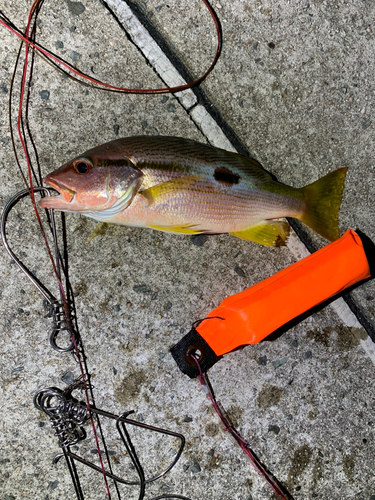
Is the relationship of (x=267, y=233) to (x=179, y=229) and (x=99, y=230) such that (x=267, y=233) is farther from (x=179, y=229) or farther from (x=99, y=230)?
(x=99, y=230)

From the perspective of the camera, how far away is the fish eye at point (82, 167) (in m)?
2.27

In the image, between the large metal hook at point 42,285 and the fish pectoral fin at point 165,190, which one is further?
the large metal hook at point 42,285

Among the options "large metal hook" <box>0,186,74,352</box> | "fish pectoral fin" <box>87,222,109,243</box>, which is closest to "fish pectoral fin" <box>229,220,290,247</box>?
"fish pectoral fin" <box>87,222,109,243</box>

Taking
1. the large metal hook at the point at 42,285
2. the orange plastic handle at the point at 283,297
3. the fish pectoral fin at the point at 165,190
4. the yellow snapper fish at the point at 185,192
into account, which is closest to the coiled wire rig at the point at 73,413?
the large metal hook at the point at 42,285

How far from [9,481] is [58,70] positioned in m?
3.25

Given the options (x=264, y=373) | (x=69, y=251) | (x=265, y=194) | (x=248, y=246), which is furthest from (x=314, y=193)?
(x=69, y=251)

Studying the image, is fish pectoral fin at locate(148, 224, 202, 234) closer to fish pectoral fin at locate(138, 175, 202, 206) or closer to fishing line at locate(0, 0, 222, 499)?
fish pectoral fin at locate(138, 175, 202, 206)

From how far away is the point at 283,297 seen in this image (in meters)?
2.55

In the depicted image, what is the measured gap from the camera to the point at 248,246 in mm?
2924

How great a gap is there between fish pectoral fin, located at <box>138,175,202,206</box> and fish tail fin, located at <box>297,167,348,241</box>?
0.97 meters

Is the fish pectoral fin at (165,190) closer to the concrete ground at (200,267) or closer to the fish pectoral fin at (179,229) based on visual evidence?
the fish pectoral fin at (179,229)

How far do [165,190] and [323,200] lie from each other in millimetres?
1254

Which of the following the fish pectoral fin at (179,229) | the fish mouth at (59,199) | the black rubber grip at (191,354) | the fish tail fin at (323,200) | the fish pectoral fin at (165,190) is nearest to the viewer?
the fish mouth at (59,199)

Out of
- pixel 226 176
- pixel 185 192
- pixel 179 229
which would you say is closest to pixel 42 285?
pixel 179 229
